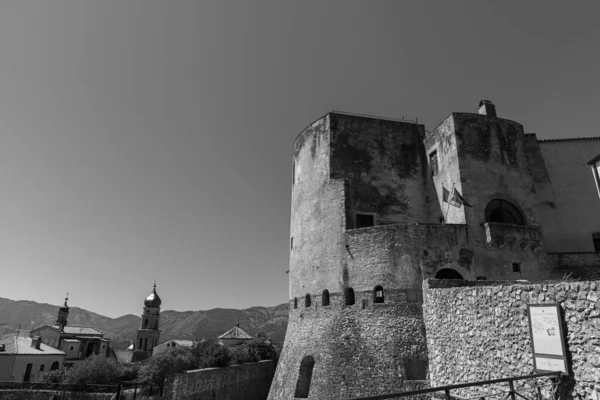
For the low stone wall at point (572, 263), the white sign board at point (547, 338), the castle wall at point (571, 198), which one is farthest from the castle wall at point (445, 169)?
the white sign board at point (547, 338)

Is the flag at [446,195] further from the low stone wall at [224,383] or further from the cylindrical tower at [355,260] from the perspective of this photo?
the low stone wall at [224,383]

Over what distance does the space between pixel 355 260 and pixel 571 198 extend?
14816 millimetres

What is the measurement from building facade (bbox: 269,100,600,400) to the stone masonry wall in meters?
4.91

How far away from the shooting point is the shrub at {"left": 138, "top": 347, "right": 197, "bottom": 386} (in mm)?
27438

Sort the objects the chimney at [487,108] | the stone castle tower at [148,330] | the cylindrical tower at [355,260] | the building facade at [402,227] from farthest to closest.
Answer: the stone castle tower at [148,330] → the chimney at [487,108] → the building facade at [402,227] → the cylindrical tower at [355,260]

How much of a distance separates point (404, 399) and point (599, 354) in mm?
11297

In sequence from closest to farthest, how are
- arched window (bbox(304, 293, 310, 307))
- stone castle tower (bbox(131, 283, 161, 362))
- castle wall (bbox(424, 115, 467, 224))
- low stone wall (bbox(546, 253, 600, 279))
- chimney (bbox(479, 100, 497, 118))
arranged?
low stone wall (bbox(546, 253, 600, 279)), castle wall (bbox(424, 115, 467, 224)), arched window (bbox(304, 293, 310, 307)), chimney (bbox(479, 100, 497, 118)), stone castle tower (bbox(131, 283, 161, 362))

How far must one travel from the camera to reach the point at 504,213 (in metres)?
21.6

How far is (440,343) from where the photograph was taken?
513 inches

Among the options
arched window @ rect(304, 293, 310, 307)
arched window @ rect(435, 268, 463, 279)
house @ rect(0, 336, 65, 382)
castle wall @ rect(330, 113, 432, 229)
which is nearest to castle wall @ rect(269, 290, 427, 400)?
arched window @ rect(304, 293, 310, 307)

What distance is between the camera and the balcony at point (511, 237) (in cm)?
1973

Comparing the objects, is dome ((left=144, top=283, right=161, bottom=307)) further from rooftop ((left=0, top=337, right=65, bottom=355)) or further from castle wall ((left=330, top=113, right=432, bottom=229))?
castle wall ((left=330, top=113, right=432, bottom=229))

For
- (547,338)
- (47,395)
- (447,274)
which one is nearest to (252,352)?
(47,395)

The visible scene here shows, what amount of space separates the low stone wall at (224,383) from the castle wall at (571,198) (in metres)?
21.7
